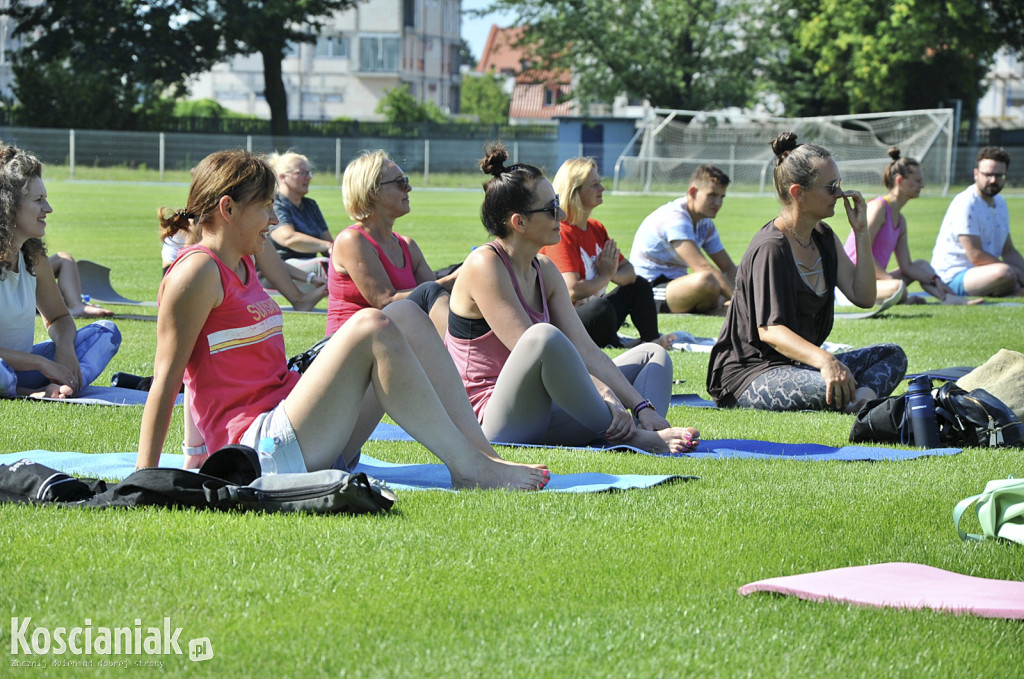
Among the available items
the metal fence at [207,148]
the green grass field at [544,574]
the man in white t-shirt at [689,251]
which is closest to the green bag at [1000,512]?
the green grass field at [544,574]

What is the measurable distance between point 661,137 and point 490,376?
37847 millimetres

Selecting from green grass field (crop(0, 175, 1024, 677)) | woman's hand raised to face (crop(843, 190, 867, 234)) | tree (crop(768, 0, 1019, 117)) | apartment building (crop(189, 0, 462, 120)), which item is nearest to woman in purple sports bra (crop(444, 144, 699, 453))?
green grass field (crop(0, 175, 1024, 677))

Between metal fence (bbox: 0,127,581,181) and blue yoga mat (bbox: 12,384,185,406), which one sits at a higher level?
metal fence (bbox: 0,127,581,181)

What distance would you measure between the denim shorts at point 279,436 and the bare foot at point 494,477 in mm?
623

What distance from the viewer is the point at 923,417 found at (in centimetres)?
584

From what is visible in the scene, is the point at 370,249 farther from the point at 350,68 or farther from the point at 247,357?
the point at 350,68

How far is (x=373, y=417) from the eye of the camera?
4.64m

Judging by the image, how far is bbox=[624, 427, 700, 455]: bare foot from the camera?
5477 mm

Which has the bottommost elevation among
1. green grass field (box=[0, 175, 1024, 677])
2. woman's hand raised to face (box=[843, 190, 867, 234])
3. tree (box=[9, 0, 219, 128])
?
green grass field (box=[0, 175, 1024, 677])

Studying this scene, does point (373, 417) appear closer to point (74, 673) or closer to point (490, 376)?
point (490, 376)

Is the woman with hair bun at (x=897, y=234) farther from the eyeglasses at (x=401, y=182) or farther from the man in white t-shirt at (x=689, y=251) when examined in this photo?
the eyeglasses at (x=401, y=182)

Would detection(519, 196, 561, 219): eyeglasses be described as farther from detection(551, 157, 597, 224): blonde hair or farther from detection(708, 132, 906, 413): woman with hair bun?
detection(551, 157, 597, 224): blonde hair

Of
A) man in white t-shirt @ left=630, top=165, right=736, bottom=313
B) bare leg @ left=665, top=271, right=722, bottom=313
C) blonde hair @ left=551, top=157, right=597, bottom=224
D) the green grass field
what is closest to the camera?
the green grass field

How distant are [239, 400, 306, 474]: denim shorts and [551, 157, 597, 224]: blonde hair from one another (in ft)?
14.0
